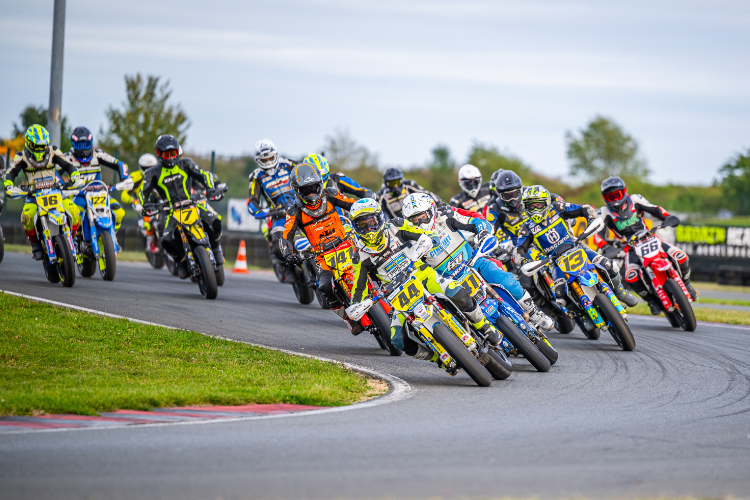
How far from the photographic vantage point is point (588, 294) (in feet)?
37.0

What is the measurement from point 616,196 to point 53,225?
8619 mm

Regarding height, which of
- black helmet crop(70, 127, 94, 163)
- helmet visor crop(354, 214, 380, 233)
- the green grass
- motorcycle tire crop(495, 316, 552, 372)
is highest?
black helmet crop(70, 127, 94, 163)

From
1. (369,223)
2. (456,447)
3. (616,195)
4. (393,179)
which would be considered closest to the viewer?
(456,447)

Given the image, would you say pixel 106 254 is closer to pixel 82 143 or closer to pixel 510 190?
pixel 82 143

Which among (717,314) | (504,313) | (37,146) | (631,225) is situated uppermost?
(37,146)

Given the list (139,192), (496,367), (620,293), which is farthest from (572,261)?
(139,192)

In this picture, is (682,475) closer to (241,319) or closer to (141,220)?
(241,319)

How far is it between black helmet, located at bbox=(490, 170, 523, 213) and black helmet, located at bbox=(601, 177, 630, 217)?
2291mm

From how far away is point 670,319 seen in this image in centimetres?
1420

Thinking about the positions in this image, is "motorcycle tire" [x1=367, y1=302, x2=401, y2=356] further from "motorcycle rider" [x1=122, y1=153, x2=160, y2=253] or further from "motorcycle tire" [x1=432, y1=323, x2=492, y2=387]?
"motorcycle rider" [x1=122, y1=153, x2=160, y2=253]

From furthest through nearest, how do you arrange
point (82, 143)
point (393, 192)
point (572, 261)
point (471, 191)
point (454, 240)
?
point (393, 192), point (471, 191), point (82, 143), point (572, 261), point (454, 240)

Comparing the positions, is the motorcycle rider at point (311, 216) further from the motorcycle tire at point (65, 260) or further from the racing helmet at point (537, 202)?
the motorcycle tire at point (65, 260)

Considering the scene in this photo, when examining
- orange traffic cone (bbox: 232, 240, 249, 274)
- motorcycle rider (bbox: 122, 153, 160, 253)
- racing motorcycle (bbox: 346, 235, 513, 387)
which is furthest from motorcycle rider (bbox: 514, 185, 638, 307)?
orange traffic cone (bbox: 232, 240, 249, 274)

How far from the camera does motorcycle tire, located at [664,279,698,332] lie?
13469 mm
